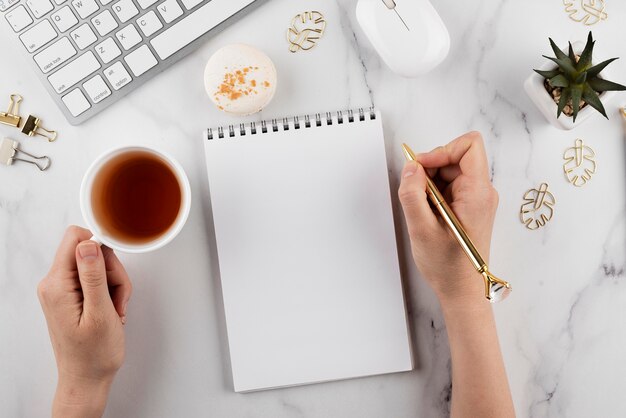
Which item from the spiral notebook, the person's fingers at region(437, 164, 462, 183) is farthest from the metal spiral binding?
the person's fingers at region(437, 164, 462, 183)

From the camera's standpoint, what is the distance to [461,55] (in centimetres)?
73

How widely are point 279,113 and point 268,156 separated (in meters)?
0.06

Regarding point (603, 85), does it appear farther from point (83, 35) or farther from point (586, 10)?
point (83, 35)

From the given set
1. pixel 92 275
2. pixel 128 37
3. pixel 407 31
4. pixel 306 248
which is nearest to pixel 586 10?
pixel 407 31

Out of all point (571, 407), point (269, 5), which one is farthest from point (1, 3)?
point (571, 407)

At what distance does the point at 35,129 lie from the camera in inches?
28.1

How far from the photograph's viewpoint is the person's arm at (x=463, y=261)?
631mm

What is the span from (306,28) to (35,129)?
0.36 meters

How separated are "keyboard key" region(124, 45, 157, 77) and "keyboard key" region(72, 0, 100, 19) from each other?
65 mm

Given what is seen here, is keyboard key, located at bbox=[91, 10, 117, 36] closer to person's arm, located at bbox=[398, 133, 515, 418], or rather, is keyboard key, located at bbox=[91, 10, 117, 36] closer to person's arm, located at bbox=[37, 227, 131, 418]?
person's arm, located at bbox=[37, 227, 131, 418]

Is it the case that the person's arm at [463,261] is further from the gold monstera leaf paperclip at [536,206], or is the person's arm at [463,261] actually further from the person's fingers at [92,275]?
the person's fingers at [92,275]

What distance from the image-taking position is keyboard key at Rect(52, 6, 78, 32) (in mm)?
685

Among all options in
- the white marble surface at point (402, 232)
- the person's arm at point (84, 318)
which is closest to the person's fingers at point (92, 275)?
the person's arm at point (84, 318)

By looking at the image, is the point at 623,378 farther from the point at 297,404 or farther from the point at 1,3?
the point at 1,3
